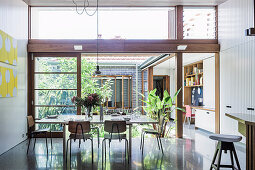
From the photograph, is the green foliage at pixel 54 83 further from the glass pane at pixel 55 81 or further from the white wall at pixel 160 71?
the white wall at pixel 160 71

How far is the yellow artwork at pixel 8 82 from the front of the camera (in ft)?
14.2

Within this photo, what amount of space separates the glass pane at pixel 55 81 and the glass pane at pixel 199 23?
11.2ft

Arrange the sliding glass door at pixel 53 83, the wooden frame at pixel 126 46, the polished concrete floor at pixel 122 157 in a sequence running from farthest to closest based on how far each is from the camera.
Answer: the sliding glass door at pixel 53 83, the wooden frame at pixel 126 46, the polished concrete floor at pixel 122 157

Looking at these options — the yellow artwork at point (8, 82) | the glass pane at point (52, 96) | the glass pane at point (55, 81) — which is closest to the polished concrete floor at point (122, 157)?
the glass pane at point (52, 96)

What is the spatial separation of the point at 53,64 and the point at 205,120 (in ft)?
16.3

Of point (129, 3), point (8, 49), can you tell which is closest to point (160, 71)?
point (129, 3)

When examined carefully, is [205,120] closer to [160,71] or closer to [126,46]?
[126,46]

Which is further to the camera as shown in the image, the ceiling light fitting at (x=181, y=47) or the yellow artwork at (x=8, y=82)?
the ceiling light fitting at (x=181, y=47)

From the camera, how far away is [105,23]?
6250mm

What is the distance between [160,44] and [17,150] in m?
4.36

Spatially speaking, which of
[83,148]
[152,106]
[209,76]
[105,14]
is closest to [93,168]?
[83,148]

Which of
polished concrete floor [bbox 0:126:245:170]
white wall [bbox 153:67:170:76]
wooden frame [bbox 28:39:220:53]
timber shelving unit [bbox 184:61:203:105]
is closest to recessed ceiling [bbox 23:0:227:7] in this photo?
wooden frame [bbox 28:39:220:53]

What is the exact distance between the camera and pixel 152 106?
629 cm

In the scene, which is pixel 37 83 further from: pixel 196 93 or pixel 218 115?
pixel 196 93
